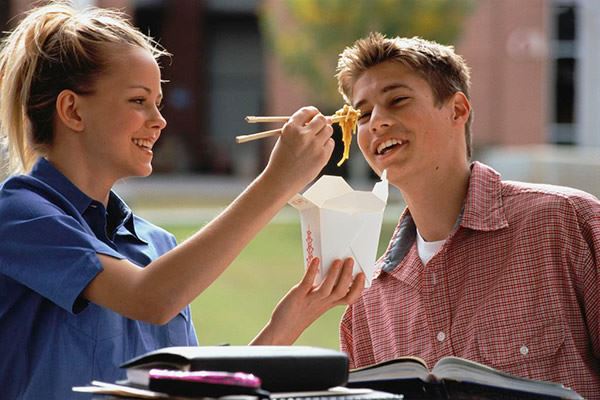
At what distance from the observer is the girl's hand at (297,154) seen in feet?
6.57

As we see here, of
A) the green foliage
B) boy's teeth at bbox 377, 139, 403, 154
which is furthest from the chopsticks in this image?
the green foliage

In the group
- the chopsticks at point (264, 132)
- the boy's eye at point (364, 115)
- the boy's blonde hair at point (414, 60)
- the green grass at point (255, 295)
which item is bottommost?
the green grass at point (255, 295)

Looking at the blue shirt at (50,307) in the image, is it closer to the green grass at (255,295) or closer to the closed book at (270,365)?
the closed book at (270,365)

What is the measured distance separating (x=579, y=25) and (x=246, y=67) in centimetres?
834

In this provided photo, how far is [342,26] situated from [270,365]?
21.3 metres

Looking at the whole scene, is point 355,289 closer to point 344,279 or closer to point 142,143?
point 344,279

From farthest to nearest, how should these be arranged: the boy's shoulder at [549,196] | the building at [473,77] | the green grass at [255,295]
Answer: the building at [473,77]
the green grass at [255,295]
the boy's shoulder at [549,196]

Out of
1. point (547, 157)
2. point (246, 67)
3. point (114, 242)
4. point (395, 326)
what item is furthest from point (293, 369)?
point (246, 67)

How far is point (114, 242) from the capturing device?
2.32 metres

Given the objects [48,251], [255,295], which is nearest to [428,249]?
[48,251]

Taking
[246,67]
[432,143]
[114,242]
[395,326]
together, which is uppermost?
[246,67]

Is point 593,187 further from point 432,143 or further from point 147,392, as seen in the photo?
point 147,392

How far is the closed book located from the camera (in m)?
1.66

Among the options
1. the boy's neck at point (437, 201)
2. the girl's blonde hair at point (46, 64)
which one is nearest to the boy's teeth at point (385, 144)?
the boy's neck at point (437, 201)
